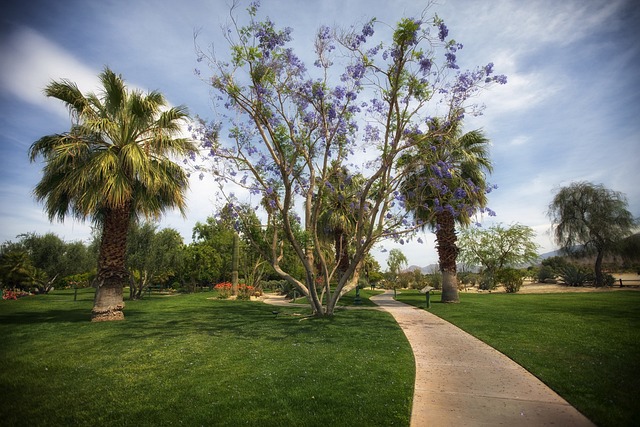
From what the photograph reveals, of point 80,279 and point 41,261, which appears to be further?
point 80,279

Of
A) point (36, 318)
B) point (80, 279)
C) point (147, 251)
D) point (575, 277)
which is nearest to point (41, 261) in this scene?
point (80, 279)

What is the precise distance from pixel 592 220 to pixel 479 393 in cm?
3323

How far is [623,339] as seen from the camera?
23.7 ft

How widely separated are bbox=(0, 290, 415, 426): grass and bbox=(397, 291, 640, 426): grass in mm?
2313

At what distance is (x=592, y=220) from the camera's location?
28.3 meters

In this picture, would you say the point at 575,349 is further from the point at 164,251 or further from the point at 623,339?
the point at 164,251

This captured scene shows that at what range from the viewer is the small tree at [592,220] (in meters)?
27.7

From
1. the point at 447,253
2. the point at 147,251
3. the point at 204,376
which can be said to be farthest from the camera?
the point at 147,251

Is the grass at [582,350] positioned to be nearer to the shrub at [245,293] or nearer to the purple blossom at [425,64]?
the purple blossom at [425,64]

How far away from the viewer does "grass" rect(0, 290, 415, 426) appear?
3.96 m

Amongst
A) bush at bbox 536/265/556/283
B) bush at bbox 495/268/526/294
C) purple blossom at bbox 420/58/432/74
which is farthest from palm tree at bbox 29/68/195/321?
bush at bbox 536/265/556/283

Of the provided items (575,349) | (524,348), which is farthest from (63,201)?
(575,349)

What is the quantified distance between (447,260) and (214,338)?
1441cm

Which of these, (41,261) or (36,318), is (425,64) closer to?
(36,318)
